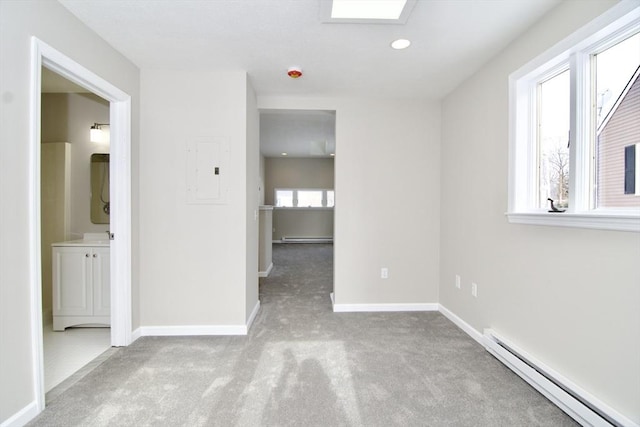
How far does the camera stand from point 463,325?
9.25 ft

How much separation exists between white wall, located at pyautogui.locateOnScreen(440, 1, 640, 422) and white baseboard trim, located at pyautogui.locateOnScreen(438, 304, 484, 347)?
0.07m

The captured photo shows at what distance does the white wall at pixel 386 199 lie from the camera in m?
3.33

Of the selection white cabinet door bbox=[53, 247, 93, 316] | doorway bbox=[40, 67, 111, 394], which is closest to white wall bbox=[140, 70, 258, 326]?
white cabinet door bbox=[53, 247, 93, 316]

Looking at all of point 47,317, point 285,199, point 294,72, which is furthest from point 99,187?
point 285,199

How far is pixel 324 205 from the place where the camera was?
952 cm

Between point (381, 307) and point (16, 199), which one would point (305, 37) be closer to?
point (16, 199)

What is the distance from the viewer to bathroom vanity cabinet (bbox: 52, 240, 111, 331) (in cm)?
271

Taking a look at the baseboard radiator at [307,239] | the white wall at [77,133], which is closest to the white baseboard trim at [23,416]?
the white wall at [77,133]

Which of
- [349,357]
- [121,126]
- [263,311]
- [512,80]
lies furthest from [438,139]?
[121,126]

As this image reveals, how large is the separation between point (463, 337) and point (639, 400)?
52.4 inches

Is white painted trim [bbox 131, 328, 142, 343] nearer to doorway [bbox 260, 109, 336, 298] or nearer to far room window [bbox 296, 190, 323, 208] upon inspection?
doorway [bbox 260, 109, 336, 298]

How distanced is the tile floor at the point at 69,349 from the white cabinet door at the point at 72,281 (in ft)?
0.63

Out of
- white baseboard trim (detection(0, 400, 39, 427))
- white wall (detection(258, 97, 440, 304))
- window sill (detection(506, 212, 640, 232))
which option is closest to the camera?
window sill (detection(506, 212, 640, 232))

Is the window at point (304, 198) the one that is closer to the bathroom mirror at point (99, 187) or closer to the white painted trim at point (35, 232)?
the bathroom mirror at point (99, 187)
